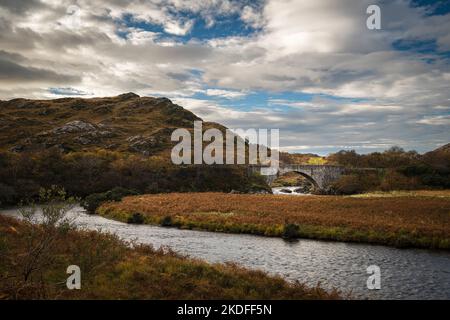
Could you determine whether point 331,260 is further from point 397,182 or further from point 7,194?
point 397,182

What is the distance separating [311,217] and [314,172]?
63.0m

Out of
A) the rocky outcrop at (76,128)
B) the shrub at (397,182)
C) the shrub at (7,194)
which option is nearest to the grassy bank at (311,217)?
the shrub at (7,194)

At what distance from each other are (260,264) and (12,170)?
68.6 metres

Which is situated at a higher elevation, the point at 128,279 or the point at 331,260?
the point at 128,279

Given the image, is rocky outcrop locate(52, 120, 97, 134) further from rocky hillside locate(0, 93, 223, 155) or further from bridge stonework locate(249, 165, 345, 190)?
bridge stonework locate(249, 165, 345, 190)

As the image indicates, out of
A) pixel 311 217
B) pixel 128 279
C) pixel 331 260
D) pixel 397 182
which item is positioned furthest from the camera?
pixel 397 182

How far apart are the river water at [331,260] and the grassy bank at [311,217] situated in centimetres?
190

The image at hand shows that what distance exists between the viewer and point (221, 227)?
3997cm

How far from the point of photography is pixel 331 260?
26000 mm

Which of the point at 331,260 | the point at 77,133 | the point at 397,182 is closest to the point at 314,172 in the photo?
the point at 397,182

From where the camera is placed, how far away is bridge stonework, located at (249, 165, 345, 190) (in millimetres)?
99750

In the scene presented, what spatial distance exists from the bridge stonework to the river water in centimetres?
6358
